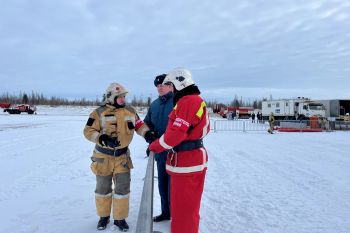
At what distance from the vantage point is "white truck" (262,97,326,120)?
119 ft

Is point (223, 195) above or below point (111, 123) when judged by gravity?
below

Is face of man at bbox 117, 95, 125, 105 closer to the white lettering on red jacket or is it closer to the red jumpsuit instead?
the red jumpsuit

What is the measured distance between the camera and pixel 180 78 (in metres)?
3.50

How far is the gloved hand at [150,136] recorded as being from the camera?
446 centimetres

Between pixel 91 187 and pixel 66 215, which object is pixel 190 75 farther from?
pixel 91 187

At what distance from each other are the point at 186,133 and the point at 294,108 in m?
38.7

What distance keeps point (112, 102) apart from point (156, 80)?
0.69 m

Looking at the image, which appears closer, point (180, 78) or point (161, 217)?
point (180, 78)

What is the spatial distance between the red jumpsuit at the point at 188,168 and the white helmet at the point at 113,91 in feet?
3.98

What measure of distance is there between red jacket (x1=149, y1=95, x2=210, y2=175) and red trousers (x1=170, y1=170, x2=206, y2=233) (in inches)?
3.4

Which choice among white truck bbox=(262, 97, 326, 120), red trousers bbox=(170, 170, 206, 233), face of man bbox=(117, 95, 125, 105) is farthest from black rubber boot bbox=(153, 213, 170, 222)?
white truck bbox=(262, 97, 326, 120)

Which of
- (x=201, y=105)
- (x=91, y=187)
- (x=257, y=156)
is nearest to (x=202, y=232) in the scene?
(x=201, y=105)

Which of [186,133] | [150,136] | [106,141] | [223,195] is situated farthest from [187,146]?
[223,195]

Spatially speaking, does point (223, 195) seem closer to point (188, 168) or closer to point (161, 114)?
point (161, 114)
